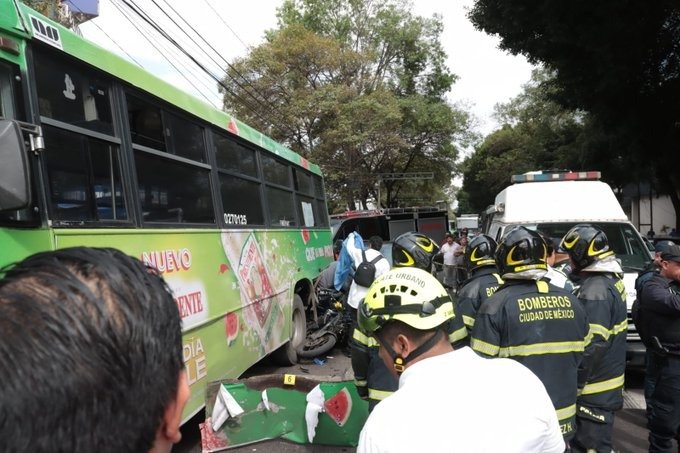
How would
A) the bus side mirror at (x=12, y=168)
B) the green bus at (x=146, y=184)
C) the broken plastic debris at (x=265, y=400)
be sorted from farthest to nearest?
the broken plastic debris at (x=265, y=400) < the green bus at (x=146, y=184) < the bus side mirror at (x=12, y=168)

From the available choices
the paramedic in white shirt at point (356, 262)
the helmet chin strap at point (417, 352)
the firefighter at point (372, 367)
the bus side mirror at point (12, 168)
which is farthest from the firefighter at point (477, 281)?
the bus side mirror at point (12, 168)

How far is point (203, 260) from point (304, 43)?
24.4 m

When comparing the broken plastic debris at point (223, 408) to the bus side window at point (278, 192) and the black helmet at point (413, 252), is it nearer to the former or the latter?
the black helmet at point (413, 252)

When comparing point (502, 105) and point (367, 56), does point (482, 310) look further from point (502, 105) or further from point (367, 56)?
point (502, 105)

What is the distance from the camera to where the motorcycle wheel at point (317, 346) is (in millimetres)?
7621

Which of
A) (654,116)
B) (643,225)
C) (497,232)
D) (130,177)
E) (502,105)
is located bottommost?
(643,225)

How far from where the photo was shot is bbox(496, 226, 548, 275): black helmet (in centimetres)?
302

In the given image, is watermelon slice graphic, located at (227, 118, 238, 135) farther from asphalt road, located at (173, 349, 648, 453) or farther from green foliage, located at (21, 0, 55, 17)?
green foliage, located at (21, 0, 55, 17)

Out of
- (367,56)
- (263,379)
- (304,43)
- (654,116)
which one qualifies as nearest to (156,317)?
(263,379)

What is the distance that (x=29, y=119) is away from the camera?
116 inches

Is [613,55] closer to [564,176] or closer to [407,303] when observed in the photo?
[564,176]

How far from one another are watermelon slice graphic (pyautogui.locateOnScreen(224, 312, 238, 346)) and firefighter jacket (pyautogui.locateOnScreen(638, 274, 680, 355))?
3578 millimetres

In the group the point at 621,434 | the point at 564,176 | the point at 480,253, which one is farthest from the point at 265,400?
the point at 564,176

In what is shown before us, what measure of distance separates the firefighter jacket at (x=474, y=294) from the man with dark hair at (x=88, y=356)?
115 inches
